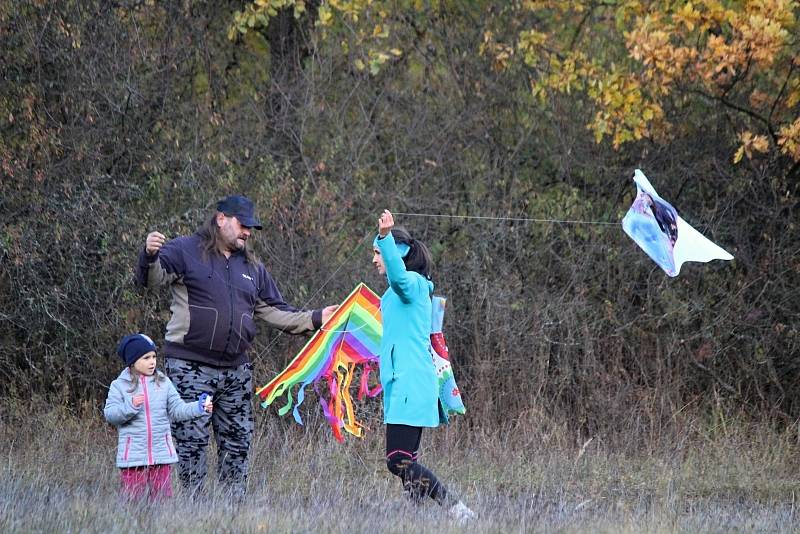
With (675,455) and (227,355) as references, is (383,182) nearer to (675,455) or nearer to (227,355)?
(675,455)

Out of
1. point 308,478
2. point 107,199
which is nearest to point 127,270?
point 107,199

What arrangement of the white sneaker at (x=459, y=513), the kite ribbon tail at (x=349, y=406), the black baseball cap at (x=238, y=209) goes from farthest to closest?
the kite ribbon tail at (x=349, y=406) → the black baseball cap at (x=238, y=209) → the white sneaker at (x=459, y=513)

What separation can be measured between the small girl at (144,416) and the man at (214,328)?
12 cm

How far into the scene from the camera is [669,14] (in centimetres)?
1090

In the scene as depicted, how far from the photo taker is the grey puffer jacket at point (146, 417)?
6.20 metres

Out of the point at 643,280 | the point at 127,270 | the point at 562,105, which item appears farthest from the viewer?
the point at 562,105

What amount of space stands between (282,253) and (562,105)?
11.1ft

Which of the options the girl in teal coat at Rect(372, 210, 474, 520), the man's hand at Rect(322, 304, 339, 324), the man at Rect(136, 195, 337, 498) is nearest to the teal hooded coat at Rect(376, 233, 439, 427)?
the girl in teal coat at Rect(372, 210, 474, 520)

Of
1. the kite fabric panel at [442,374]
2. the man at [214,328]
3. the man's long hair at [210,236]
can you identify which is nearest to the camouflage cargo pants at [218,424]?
the man at [214,328]

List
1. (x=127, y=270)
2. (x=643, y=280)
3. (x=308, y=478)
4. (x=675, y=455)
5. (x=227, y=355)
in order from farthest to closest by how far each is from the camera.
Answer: (x=643, y=280) < (x=127, y=270) < (x=675, y=455) < (x=308, y=478) < (x=227, y=355)

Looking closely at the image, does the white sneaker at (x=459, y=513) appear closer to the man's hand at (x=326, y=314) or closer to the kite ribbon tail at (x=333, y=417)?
the kite ribbon tail at (x=333, y=417)

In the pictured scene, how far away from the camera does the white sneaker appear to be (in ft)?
19.4

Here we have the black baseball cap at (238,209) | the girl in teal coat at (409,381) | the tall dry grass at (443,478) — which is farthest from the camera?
the black baseball cap at (238,209)

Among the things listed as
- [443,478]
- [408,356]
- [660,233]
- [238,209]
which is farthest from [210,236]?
[660,233]
